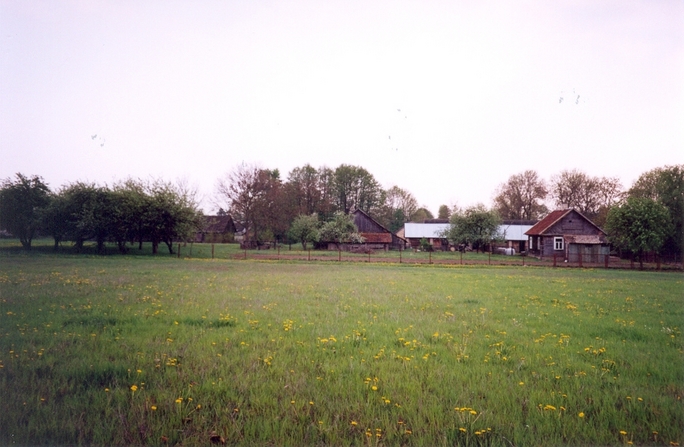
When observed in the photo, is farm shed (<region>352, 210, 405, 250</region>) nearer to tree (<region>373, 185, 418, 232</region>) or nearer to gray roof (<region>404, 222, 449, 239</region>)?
gray roof (<region>404, 222, 449, 239</region>)

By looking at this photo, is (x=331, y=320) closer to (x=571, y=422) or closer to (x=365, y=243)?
(x=571, y=422)

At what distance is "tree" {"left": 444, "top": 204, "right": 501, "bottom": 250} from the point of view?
180 feet

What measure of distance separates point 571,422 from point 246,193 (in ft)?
195

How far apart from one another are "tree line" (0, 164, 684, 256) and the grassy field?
30.2 meters

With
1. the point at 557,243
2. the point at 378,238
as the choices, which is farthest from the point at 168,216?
the point at 557,243

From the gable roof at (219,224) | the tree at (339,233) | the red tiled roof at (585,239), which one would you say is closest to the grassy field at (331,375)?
the red tiled roof at (585,239)

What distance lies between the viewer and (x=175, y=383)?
4.78 meters

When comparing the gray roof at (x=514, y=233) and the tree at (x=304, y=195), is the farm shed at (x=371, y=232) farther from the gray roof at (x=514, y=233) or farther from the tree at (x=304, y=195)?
the gray roof at (x=514, y=233)

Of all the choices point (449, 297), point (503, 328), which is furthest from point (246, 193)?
point (503, 328)

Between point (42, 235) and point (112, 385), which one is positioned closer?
point (112, 385)

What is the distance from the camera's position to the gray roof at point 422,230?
242ft

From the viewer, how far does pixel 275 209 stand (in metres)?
63.7

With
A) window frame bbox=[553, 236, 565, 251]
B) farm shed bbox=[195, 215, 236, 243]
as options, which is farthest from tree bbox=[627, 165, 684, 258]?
farm shed bbox=[195, 215, 236, 243]

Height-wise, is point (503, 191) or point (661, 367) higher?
point (503, 191)
